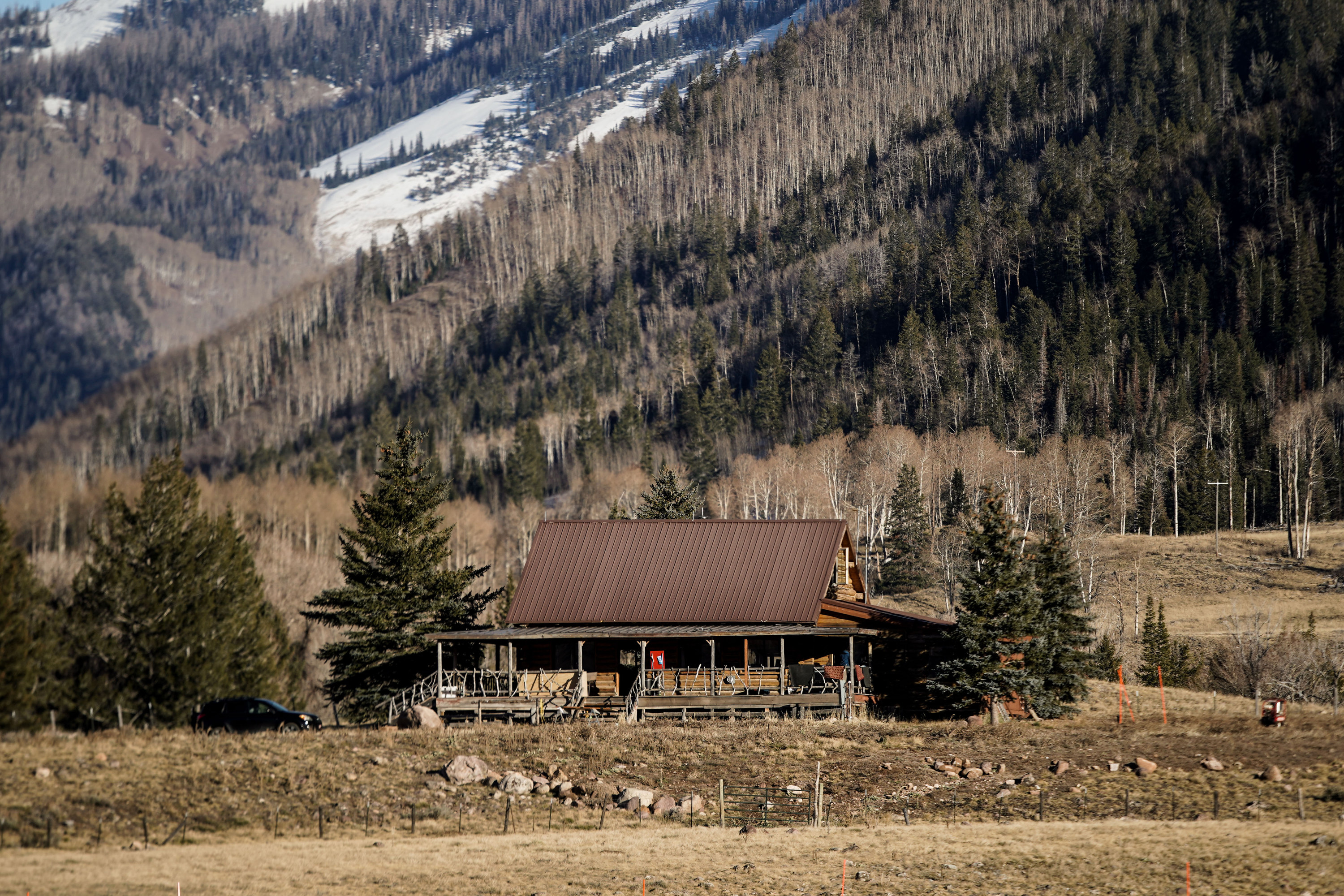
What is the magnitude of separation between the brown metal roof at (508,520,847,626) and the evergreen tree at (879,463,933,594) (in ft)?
162

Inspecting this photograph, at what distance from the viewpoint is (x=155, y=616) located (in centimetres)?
5625

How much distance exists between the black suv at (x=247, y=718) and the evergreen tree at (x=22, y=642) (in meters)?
13.4

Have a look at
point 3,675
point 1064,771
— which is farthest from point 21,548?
point 1064,771

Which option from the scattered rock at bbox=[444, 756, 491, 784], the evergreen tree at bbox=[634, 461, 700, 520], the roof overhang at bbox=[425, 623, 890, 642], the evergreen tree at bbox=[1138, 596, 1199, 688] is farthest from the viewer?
the evergreen tree at bbox=[1138, 596, 1199, 688]

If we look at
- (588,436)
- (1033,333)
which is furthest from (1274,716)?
(588,436)

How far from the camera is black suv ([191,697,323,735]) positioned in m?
44.6

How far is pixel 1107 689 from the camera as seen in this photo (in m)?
53.7

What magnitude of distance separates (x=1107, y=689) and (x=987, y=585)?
12878 millimetres

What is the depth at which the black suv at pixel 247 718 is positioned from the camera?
1757 inches

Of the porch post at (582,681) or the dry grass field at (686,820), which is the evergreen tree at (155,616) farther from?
the porch post at (582,681)

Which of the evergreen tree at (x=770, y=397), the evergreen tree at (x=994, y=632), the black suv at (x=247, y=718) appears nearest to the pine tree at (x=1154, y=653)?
the evergreen tree at (x=994, y=632)

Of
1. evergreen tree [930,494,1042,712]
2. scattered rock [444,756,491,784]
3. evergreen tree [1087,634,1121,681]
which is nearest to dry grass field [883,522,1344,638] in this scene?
evergreen tree [1087,634,1121,681]

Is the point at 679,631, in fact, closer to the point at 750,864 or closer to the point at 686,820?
the point at 686,820

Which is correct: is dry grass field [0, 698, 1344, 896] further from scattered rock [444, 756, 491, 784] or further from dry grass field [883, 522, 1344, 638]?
dry grass field [883, 522, 1344, 638]
